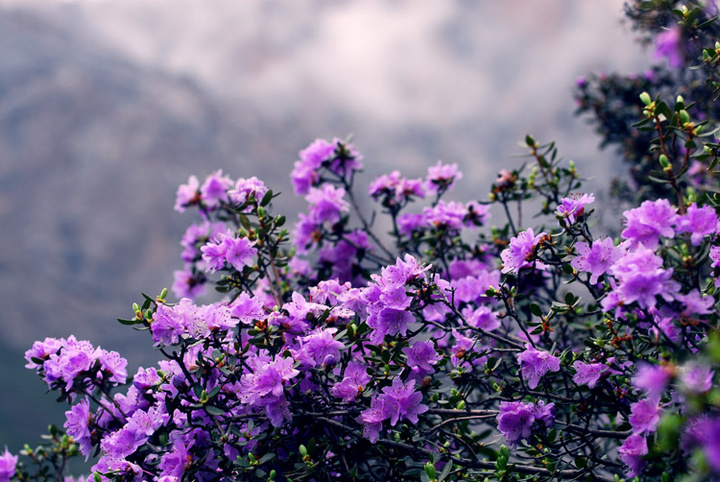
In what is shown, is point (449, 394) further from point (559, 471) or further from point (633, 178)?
point (633, 178)

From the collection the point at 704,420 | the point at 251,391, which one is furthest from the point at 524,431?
the point at 251,391

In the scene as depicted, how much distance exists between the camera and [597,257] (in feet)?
6.89

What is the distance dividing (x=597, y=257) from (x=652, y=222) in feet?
0.89

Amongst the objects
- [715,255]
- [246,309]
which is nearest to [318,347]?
[246,309]

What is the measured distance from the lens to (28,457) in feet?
11.0

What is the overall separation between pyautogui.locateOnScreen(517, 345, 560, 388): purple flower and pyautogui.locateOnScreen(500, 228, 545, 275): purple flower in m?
0.30

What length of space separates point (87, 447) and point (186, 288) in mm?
1496

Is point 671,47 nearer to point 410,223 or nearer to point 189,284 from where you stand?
point 410,223

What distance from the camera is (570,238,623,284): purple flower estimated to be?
2068 millimetres

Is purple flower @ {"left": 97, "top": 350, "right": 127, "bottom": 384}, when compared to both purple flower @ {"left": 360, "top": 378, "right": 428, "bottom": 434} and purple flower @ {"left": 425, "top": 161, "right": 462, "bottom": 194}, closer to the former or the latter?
purple flower @ {"left": 360, "top": 378, "right": 428, "bottom": 434}

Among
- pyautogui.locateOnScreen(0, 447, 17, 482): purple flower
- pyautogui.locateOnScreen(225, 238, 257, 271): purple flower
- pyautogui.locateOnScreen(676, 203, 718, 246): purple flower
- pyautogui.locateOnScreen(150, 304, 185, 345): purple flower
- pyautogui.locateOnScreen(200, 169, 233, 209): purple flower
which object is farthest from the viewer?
pyautogui.locateOnScreen(200, 169, 233, 209): purple flower

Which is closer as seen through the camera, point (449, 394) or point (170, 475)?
point (170, 475)

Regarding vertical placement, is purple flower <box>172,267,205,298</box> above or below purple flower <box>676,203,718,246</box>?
above

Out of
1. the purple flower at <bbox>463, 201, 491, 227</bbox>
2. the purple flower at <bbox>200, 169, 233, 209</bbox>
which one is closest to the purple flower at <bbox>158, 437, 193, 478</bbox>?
the purple flower at <bbox>200, 169, 233, 209</bbox>
